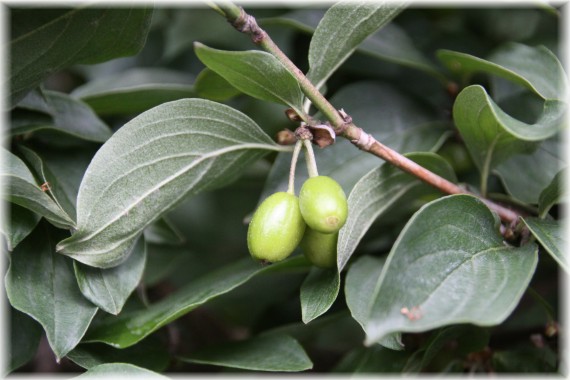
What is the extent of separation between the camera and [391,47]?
127 centimetres

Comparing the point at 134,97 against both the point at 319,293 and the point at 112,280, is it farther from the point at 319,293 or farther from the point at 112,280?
the point at 319,293

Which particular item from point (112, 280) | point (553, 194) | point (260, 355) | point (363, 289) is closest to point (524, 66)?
point (553, 194)

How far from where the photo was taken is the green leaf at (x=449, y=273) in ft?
2.31

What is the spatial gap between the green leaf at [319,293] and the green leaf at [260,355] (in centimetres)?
11

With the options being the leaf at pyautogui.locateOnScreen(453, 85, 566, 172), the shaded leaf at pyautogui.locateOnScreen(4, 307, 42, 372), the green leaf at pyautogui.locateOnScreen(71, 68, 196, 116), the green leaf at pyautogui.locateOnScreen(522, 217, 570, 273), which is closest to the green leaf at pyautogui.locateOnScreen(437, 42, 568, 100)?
the leaf at pyautogui.locateOnScreen(453, 85, 566, 172)

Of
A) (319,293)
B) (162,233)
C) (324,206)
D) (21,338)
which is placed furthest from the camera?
(162,233)

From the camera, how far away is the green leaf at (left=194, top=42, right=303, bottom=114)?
0.79 meters

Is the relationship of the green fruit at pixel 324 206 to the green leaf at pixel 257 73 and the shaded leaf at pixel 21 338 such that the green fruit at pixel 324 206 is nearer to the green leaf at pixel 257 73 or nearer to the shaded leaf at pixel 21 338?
the green leaf at pixel 257 73

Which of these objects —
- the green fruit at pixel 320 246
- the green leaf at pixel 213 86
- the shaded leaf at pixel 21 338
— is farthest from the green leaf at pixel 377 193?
the shaded leaf at pixel 21 338

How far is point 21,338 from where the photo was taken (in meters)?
1.00

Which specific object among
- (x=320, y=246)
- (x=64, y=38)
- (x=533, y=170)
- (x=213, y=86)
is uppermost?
(x=64, y=38)

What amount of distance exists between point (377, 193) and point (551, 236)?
0.22 m

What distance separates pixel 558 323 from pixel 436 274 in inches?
19.7

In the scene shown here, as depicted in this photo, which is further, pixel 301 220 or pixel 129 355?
pixel 129 355
